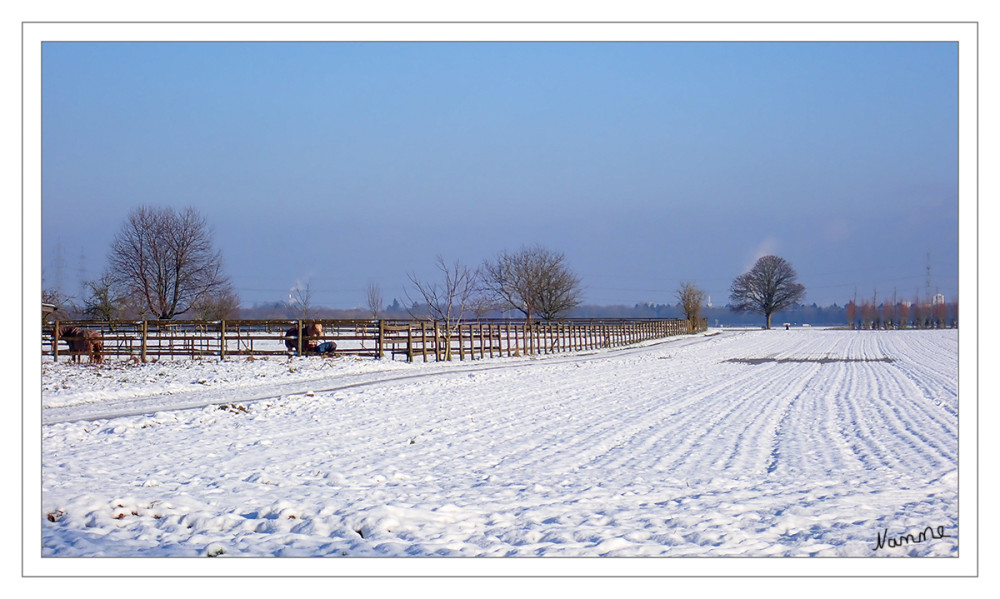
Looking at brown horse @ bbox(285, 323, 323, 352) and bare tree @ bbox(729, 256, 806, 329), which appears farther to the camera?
bare tree @ bbox(729, 256, 806, 329)

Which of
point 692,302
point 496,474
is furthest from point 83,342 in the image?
point 692,302

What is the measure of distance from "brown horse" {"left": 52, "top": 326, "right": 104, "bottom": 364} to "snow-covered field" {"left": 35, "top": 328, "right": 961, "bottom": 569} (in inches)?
422

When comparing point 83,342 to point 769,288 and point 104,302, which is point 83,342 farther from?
point 769,288

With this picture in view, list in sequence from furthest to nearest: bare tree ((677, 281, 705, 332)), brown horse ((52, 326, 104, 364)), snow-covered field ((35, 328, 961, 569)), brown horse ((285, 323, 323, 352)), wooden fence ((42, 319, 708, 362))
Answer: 1. bare tree ((677, 281, 705, 332))
2. brown horse ((285, 323, 323, 352))
3. wooden fence ((42, 319, 708, 362))
4. brown horse ((52, 326, 104, 364))
5. snow-covered field ((35, 328, 961, 569))

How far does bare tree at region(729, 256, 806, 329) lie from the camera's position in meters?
109

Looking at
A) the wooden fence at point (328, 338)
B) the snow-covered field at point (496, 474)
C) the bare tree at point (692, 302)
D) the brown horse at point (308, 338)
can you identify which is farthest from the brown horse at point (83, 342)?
the bare tree at point (692, 302)

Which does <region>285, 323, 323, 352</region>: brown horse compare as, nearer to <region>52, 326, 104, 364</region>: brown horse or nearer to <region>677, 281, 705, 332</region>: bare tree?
<region>52, 326, 104, 364</region>: brown horse

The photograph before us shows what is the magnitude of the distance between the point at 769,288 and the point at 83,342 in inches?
3896

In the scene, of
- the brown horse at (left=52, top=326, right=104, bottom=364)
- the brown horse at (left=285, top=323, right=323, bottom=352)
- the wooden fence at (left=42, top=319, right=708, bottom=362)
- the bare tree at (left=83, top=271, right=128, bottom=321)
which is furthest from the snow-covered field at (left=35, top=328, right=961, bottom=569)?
the bare tree at (left=83, top=271, right=128, bottom=321)

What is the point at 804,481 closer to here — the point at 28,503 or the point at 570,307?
the point at 28,503

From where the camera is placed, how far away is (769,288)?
4336 inches

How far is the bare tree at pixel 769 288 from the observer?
109 metres

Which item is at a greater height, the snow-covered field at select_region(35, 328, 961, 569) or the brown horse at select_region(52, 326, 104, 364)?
the brown horse at select_region(52, 326, 104, 364)

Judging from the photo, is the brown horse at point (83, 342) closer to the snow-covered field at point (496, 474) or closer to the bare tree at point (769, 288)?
Result: the snow-covered field at point (496, 474)
